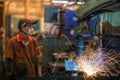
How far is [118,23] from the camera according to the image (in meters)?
4.48

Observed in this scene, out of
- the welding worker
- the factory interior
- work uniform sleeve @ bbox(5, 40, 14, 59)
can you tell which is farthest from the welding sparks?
work uniform sleeve @ bbox(5, 40, 14, 59)

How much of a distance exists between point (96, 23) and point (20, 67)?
1371mm

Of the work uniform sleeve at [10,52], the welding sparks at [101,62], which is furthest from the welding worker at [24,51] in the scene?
the welding sparks at [101,62]

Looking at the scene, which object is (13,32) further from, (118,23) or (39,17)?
(118,23)

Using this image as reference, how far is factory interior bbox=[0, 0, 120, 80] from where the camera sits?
3.35m

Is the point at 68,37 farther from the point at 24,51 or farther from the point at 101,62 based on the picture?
the point at 101,62

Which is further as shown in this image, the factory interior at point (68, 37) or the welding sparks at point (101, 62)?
the welding sparks at point (101, 62)

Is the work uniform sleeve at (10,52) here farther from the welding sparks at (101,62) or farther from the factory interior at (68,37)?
the welding sparks at (101,62)

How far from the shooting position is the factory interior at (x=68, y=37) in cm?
335

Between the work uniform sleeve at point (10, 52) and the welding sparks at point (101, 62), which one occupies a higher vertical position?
the work uniform sleeve at point (10, 52)

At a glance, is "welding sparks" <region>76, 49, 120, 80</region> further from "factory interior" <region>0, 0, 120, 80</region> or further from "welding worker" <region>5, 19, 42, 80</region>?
"welding worker" <region>5, 19, 42, 80</region>

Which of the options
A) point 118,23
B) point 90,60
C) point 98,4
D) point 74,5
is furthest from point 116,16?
point 74,5

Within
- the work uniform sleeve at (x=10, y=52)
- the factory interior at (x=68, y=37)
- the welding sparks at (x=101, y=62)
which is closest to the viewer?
the factory interior at (x=68, y=37)

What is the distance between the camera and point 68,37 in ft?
25.6
